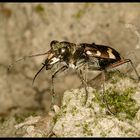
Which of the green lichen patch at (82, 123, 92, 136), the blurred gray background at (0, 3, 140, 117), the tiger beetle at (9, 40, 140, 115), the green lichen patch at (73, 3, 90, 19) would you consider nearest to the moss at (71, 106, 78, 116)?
the green lichen patch at (82, 123, 92, 136)

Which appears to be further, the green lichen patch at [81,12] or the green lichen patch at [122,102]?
the green lichen patch at [81,12]

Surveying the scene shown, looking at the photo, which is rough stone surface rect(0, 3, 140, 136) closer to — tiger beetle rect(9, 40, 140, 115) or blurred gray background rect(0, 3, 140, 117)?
blurred gray background rect(0, 3, 140, 117)

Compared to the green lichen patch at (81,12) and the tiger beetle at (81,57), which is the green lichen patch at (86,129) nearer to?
the tiger beetle at (81,57)

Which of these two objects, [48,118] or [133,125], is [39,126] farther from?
[133,125]

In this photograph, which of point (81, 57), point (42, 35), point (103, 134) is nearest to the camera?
point (103, 134)

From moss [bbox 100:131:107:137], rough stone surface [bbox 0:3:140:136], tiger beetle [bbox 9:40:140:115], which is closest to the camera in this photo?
moss [bbox 100:131:107:137]

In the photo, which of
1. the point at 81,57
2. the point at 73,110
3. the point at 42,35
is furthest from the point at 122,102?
the point at 42,35

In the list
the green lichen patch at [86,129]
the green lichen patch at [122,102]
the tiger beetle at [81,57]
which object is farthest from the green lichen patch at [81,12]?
the green lichen patch at [86,129]

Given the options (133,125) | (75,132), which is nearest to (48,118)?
(75,132)

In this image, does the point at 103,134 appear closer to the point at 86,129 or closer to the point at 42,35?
the point at 86,129
